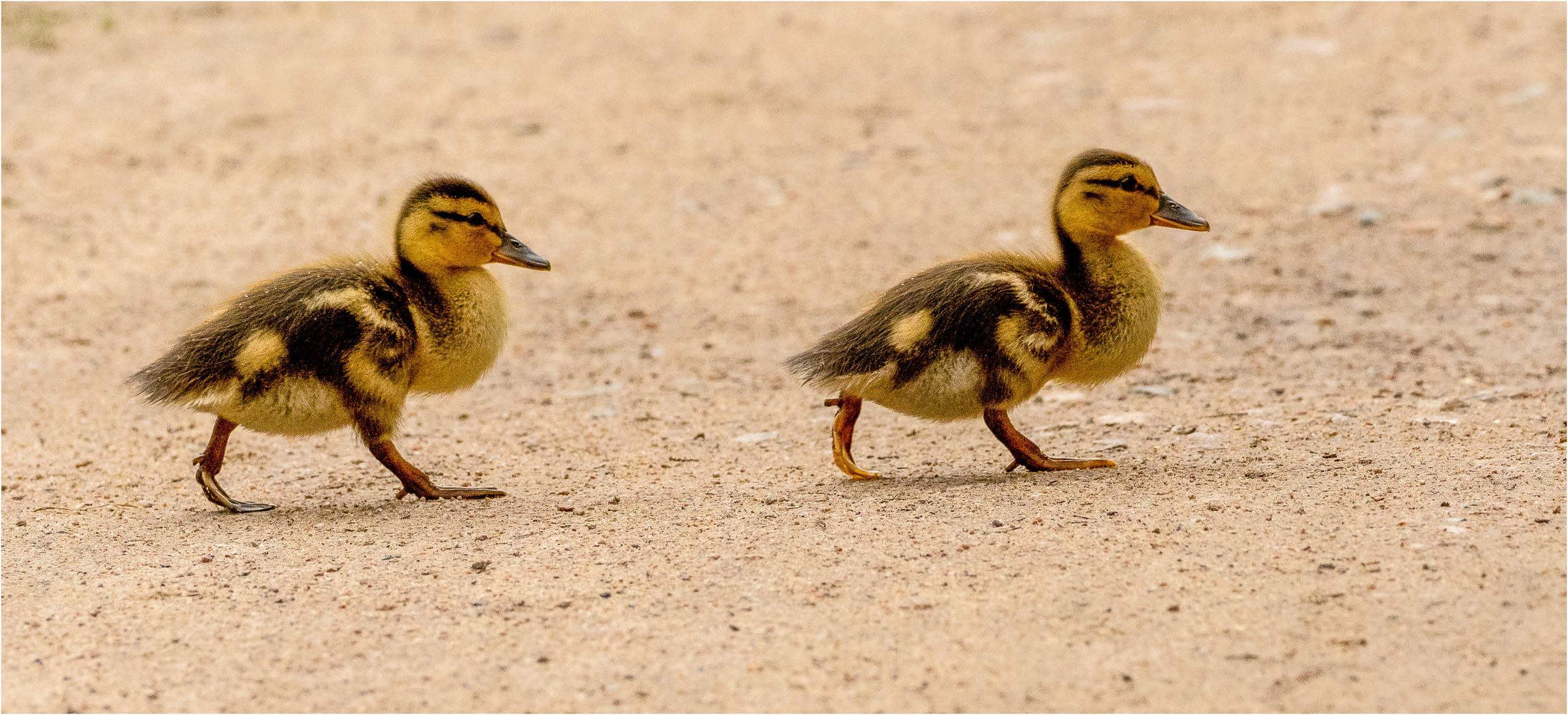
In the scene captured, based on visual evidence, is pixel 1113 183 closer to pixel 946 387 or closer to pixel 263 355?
pixel 946 387

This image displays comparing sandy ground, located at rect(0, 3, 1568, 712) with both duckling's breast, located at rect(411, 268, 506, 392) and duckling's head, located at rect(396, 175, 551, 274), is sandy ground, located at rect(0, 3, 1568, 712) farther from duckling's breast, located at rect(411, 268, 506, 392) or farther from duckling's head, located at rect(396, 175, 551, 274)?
duckling's head, located at rect(396, 175, 551, 274)

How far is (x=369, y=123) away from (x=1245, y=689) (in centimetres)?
870

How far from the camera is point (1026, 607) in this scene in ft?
14.0

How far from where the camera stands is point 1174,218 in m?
5.97

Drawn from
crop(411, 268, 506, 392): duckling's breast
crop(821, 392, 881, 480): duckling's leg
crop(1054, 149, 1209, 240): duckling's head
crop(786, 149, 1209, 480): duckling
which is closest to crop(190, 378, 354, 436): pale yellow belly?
crop(411, 268, 506, 392): duckling's breast

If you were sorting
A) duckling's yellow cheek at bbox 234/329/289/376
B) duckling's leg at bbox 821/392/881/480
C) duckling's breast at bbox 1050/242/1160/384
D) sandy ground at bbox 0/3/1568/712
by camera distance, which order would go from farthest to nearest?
duckling's leg at bbox 821/392/881/480 < duckling's breast at bbox 1050/242/1160/384 < duckling's yellow cheek at bbox 234/329/289/376 < sandy ground at bbox 0/3/1568/712

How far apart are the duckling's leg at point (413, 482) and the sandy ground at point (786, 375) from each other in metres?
0.10

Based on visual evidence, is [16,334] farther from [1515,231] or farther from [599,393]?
[1515,231]

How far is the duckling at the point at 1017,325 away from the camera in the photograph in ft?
18.0

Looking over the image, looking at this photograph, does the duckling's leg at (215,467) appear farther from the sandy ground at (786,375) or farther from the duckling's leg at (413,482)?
the duckling's leg at (413,482)

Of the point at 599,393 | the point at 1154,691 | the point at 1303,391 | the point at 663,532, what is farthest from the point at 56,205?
the point at 1154,691

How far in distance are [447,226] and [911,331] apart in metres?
1.65

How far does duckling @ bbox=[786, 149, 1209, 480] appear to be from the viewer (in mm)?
5484

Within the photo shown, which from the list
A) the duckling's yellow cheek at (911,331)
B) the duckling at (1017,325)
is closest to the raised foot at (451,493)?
the duckling at (1017,325)
